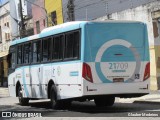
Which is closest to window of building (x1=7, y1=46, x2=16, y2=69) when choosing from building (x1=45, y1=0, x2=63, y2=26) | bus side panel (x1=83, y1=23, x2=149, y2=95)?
bus side panel (x1=83, y1=23, x2=149, y2=95)

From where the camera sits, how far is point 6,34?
2101 inches

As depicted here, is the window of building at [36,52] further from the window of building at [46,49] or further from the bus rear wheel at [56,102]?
the bus rear wheel at [56,102]

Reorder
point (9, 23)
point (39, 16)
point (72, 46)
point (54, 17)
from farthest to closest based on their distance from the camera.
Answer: point (9, 23) → point (39, 16) → point (54, 17) → point (72, 46)

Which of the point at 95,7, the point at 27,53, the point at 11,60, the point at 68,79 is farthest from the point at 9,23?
the point at 68,79

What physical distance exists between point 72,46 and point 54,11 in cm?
2523

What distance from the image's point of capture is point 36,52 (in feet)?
65.6

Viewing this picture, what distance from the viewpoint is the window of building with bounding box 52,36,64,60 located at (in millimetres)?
17525


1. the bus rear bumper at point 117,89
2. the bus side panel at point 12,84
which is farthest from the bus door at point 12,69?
the bus rear bumper at point 117,89

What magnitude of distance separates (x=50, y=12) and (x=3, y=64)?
15.2 m

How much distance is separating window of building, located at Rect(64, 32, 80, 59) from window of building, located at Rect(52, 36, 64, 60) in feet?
1.54

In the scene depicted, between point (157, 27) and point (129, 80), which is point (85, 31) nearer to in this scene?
point (129, 80)

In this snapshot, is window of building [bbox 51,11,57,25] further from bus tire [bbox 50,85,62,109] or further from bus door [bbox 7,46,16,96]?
bus tire [bbox 50,85,62,109]

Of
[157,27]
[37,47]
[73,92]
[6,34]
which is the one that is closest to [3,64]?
[6,34]

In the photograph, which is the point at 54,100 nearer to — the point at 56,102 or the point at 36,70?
the point at 56,102
